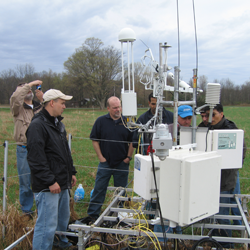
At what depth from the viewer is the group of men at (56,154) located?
8.37ft

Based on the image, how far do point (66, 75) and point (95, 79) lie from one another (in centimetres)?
987

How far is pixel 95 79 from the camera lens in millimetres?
37062

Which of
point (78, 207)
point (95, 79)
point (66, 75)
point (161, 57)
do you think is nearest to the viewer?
point (161, 57)

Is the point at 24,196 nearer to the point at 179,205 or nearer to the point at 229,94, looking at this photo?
the point at 179,205

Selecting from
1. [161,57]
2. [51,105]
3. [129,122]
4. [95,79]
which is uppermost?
[95,79]

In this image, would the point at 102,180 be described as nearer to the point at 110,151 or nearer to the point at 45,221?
the point at 110,151

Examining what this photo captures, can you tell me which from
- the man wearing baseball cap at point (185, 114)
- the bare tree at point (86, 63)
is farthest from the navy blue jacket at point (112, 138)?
the bare tree at point (86, 63)

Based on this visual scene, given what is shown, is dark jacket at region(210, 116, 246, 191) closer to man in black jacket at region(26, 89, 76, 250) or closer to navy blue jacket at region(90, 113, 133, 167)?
navy blue jacket at region(90, 113, 133, 167)

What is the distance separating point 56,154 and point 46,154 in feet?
0.35

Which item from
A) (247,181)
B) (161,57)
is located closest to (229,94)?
(247,181)

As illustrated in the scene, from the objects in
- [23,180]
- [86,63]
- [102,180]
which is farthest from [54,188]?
[86,63]

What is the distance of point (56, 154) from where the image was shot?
268cm

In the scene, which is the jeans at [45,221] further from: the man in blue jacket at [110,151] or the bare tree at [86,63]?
the bare tree at [86,63]

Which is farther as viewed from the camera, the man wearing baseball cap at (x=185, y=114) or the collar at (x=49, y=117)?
the man wearing baseball cap at (x=185, y=114)
